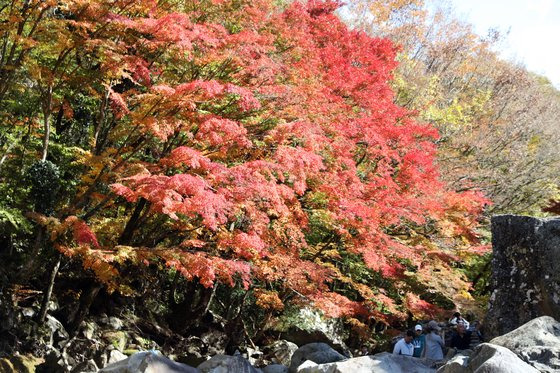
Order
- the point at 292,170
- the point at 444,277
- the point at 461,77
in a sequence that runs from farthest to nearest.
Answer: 1. the point at 461,77
2. the point at 444,277
3. the point at 292,170

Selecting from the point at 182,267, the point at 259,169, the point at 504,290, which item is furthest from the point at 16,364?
the point at 504,290

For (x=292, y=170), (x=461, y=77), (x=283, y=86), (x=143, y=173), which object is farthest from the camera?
(x=461, y=77)

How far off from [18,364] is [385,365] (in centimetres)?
656

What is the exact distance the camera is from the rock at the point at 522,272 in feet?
25.9

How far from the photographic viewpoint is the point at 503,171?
19.8m

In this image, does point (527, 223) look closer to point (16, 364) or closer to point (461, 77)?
point (16, 364)

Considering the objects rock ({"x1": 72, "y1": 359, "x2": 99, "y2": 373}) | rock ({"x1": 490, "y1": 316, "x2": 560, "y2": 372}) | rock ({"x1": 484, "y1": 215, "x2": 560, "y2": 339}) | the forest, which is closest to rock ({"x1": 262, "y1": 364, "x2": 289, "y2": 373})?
the forest

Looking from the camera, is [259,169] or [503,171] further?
[503,171]

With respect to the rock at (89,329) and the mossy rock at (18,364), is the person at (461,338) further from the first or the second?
the rock at (89,329)

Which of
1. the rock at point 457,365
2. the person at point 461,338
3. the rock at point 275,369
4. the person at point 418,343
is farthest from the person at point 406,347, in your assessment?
the rock at point 275,369

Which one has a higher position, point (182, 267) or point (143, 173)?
point (143, 173)

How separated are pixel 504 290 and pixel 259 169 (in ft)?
15.1

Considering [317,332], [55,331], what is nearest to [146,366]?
[55,331]

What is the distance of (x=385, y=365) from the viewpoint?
8.42m
